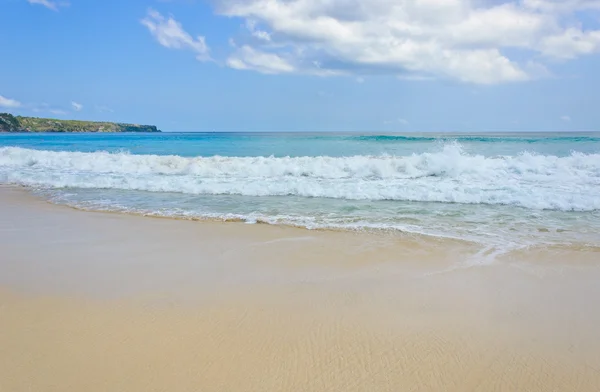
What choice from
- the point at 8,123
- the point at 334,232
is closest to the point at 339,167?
the point at 334,232

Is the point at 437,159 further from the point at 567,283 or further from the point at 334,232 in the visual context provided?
the point at 567,283

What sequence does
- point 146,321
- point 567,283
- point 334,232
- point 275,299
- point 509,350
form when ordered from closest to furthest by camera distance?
point 509,350
point 146,321
point 275,299
point 567,283
point 334,232

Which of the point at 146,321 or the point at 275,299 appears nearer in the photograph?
the point at 146,321

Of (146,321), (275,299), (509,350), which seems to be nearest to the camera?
(509,350)

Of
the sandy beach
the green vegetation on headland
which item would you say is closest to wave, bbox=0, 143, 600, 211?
the sandy beach

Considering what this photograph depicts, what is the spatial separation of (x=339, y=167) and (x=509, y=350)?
40.8 feet

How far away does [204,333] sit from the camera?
3062 mm

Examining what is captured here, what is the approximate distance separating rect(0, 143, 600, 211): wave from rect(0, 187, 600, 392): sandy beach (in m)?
4.17

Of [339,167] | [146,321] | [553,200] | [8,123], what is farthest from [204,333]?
[8,123]

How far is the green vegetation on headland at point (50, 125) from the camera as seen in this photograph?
8625 centimetres

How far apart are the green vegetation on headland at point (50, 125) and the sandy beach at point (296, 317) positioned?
98.4 metres

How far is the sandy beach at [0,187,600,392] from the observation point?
2.54 metres

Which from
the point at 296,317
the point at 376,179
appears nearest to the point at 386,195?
the point at 376,179

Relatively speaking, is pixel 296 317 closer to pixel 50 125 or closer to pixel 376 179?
pixel 376 179
